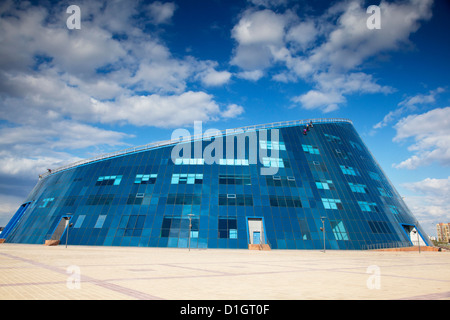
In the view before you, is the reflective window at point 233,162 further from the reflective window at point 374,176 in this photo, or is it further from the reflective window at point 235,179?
the reflective window at point 374,176

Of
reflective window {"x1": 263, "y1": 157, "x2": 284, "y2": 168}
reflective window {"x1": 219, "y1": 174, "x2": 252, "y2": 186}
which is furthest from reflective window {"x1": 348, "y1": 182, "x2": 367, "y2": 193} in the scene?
reflective window {"x1": 219, "y1": 174, "x2": 252, "y2": 186}

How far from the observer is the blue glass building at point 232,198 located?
149 feet

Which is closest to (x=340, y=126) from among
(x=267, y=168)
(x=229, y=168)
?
(x=267, y=168)

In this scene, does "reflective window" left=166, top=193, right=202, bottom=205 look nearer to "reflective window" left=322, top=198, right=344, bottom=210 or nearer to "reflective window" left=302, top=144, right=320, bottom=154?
"reflective window" left=322, top=198, right=344, bottom=210

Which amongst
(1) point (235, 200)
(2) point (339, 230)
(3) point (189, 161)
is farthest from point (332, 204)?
(3) point (189, 161)

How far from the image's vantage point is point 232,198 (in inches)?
1900

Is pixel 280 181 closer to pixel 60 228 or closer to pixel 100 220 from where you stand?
pixel 100 220

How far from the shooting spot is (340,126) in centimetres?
6938

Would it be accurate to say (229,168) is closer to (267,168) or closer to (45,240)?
(267,168)

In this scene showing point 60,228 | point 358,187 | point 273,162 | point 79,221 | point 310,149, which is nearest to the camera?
point 79,221

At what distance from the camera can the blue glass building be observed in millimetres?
45344

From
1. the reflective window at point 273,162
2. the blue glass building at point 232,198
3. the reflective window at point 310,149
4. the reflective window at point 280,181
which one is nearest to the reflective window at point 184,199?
the blue glass building at point 232,198

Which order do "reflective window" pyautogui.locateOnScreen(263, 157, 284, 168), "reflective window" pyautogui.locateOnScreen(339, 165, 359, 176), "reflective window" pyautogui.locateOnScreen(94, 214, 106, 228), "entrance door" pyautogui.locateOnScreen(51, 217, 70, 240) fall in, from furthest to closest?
1. "reflective window" pyautogui.locateOnScreen(339, 165, 359, 176)
2. "reflective window" pyautogui.locateOnScreen(263, 157, 284, 168)
3. "entrance door" pyautogui.locateOnScreen(51, 217, 70, 240)
4. "reflective window" pyautogui.locateOnScreen(94, 214, 106, 228)

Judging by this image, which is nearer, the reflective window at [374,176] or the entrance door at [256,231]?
the entrance door at [256,231]
